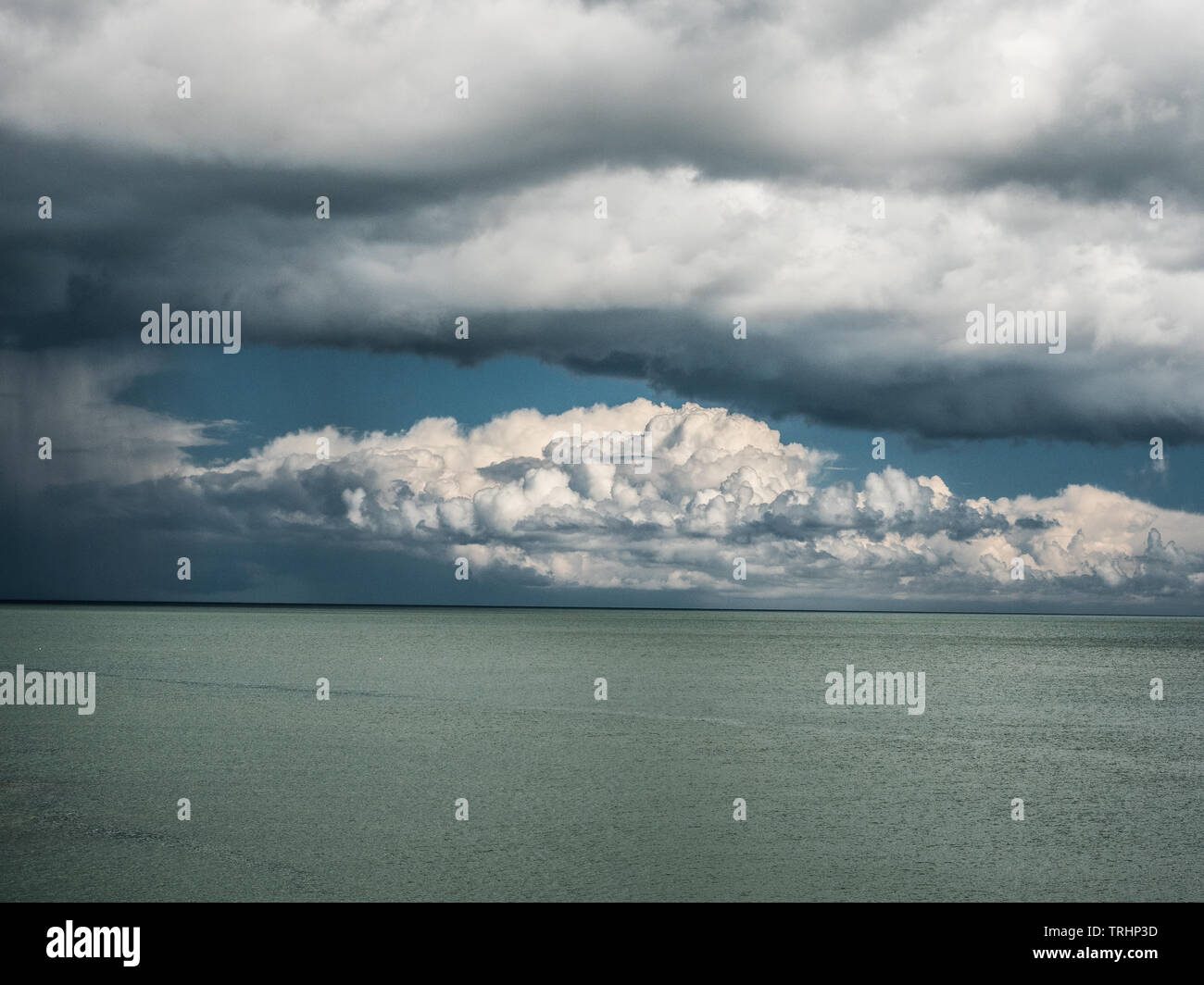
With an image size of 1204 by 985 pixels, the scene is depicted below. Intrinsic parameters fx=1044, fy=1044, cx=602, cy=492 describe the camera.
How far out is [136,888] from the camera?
71.0 feet

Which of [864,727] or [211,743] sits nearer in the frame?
[211,743]

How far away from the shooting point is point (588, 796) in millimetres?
32688

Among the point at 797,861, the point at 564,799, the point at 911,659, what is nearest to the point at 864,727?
the point at 564,799

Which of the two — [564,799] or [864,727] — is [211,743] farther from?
[864,727]

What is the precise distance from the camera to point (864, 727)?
2197 inches

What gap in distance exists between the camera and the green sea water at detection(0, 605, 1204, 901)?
76.5ft

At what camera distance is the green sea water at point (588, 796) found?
2331 centimetres
